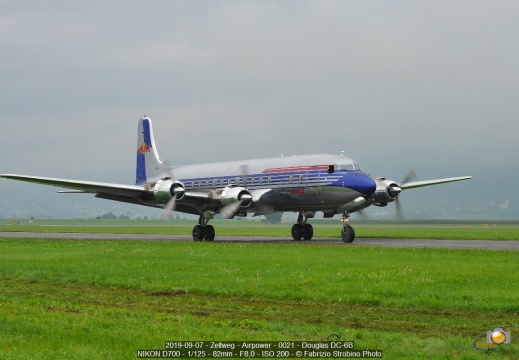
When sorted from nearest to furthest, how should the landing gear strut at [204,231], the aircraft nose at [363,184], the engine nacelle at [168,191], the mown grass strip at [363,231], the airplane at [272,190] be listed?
the aircraft nose at [363,184] → the airplane at [272,190] → the engine nacelle at [168,191] → the landing gear strut at [204,231] → the mown grass strip at [363,231]

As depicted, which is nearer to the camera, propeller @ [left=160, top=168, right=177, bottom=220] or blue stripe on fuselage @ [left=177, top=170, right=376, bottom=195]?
blue stripe on fuselage @ [left=177, top=170, right=376, bottom=195]

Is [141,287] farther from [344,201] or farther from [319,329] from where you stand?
[344,201]

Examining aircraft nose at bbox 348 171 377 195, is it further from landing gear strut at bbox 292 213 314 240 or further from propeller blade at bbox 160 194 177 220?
propeller blade at bbox 160 194 177 220

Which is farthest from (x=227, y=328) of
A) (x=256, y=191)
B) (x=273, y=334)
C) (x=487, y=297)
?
(x=256, y=191)

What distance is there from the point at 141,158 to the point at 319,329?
140ft

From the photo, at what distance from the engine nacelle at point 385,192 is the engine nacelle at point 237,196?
24.7 ft

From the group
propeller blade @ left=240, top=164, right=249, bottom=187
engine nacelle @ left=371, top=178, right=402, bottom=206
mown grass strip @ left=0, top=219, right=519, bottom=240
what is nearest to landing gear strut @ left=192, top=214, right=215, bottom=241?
propeller blade @ left=240, top=164, right=249, bottom=187

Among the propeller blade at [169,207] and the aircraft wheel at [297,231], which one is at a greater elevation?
the propeller blade at [169,207]

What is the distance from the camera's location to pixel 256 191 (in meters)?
43.8

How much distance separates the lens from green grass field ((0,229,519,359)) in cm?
1291

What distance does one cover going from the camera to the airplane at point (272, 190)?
4028 cm
